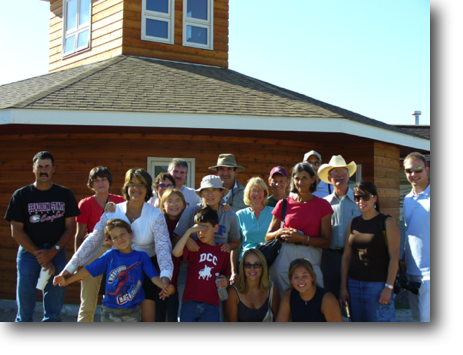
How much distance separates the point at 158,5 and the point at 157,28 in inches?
20.0

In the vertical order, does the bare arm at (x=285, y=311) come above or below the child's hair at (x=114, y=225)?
below

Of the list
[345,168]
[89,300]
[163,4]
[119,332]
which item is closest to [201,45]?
[163,4]

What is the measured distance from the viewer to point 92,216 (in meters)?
4.77

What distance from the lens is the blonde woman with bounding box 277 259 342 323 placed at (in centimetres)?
374

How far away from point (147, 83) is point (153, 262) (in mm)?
4551

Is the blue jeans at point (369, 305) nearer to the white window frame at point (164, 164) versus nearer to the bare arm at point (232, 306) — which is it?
the bare arm at point (232, 306)

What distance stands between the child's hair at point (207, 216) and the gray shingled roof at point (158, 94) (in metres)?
2.76

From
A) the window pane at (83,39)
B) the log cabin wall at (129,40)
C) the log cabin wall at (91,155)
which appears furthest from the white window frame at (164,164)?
the window pane at (83,39)

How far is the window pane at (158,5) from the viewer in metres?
9.68

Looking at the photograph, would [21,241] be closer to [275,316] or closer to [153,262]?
[153,262]

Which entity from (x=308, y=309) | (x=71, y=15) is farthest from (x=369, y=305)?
(x=71, y=15)

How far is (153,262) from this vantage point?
159 inches

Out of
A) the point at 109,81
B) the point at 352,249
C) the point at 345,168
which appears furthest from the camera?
the point at 109,81

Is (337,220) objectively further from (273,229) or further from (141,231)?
(141,231)
